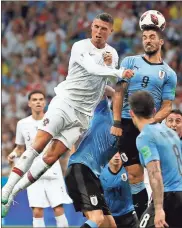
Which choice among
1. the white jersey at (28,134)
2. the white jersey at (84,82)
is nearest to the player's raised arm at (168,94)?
the white jersey at (84,82)

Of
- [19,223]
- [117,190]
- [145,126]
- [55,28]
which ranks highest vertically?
[55,28]

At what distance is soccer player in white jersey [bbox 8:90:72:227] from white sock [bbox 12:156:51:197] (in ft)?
10.7

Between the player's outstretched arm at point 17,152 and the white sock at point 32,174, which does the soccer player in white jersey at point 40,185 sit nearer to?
the player's outstretched arm at point 17,152

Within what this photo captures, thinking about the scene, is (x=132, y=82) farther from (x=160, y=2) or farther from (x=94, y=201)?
(x=160, y=2)

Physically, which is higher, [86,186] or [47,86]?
[47,86]

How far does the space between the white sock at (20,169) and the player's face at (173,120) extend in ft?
6.25

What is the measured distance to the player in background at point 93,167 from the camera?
10953mm

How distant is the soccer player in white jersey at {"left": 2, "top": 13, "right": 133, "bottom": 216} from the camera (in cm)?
1116

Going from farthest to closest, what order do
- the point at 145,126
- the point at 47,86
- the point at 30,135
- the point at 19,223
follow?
1. the point at 47,86
2. the point at 19,223
3. the point at 30,135
4. the point at 145,126

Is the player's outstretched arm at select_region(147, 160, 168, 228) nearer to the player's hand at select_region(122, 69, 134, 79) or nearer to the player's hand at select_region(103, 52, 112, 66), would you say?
the player's hand at select_region(122, 69, 134, 79)

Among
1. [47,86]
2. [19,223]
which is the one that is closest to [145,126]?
[19,223]

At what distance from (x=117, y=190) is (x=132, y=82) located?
6.75ft

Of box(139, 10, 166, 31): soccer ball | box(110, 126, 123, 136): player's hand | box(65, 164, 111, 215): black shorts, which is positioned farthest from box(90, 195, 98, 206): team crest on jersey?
box(139, 10, 166, 31): soccer ball

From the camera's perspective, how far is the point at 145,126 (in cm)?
905
